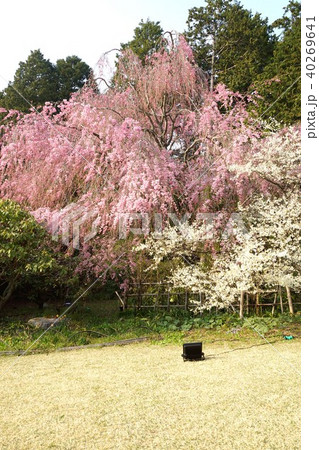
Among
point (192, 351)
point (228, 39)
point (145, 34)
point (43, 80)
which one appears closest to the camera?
point (192, 351)

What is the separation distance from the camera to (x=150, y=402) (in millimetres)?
3631

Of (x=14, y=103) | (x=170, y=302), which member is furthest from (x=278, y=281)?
(x=14, y=103)

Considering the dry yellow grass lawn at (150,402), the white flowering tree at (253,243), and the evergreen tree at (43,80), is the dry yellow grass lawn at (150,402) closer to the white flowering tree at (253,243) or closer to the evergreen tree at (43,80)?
the white flowering tree at (253,243)

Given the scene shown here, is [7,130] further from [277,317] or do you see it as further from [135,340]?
[277,317]

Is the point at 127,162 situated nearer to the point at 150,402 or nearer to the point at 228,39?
the point at 150,402

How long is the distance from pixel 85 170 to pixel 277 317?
186 inches

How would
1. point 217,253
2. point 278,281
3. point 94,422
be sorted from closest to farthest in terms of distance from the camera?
point 94,422 → point 278,281 → point 217,253

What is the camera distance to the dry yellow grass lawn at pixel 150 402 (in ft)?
9.68

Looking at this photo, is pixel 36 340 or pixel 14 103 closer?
pixel 36 340

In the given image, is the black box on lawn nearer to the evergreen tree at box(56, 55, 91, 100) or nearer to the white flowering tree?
the white flowering tree

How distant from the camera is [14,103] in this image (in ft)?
55.2

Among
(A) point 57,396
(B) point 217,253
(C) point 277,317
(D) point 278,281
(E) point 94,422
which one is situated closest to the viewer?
(E) point 94,422

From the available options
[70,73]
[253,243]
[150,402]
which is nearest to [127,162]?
[253,243]

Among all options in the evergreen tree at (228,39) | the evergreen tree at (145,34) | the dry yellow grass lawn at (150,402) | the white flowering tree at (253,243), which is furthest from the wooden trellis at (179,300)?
the evergreen tree at (145,34)
